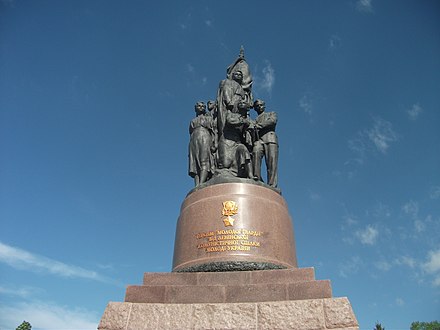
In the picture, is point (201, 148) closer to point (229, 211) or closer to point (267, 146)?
point (267, 146)

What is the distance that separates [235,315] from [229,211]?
2916mm

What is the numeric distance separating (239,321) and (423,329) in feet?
198

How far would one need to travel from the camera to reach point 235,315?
23.0 ft

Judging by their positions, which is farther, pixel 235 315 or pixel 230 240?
pixel 230 240

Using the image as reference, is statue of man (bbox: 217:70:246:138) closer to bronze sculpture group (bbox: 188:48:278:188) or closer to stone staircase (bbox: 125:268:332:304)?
bronze sculpture group (bbox: 188:48:278:188)

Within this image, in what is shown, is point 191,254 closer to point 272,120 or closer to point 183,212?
point 183,212

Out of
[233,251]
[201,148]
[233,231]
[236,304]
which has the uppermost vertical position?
[201,148]

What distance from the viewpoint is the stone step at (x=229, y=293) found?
285 inches

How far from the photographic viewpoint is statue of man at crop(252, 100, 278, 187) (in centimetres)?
1187

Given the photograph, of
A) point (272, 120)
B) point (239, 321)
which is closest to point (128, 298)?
point (239, 321)

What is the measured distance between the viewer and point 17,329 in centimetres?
4425

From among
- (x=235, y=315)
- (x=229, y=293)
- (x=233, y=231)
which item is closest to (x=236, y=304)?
(x=235, y=315)

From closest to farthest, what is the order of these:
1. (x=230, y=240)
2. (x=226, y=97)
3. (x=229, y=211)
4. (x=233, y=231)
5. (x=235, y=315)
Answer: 1. (x=235, y=315)
2. (x=230, y=240)
3. (x=233, y=231)
4. (x=229, y=211)
5. (x=226, y=97)

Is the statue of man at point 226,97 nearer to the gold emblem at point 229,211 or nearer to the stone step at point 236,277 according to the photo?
the gold emblem at point 229,211
